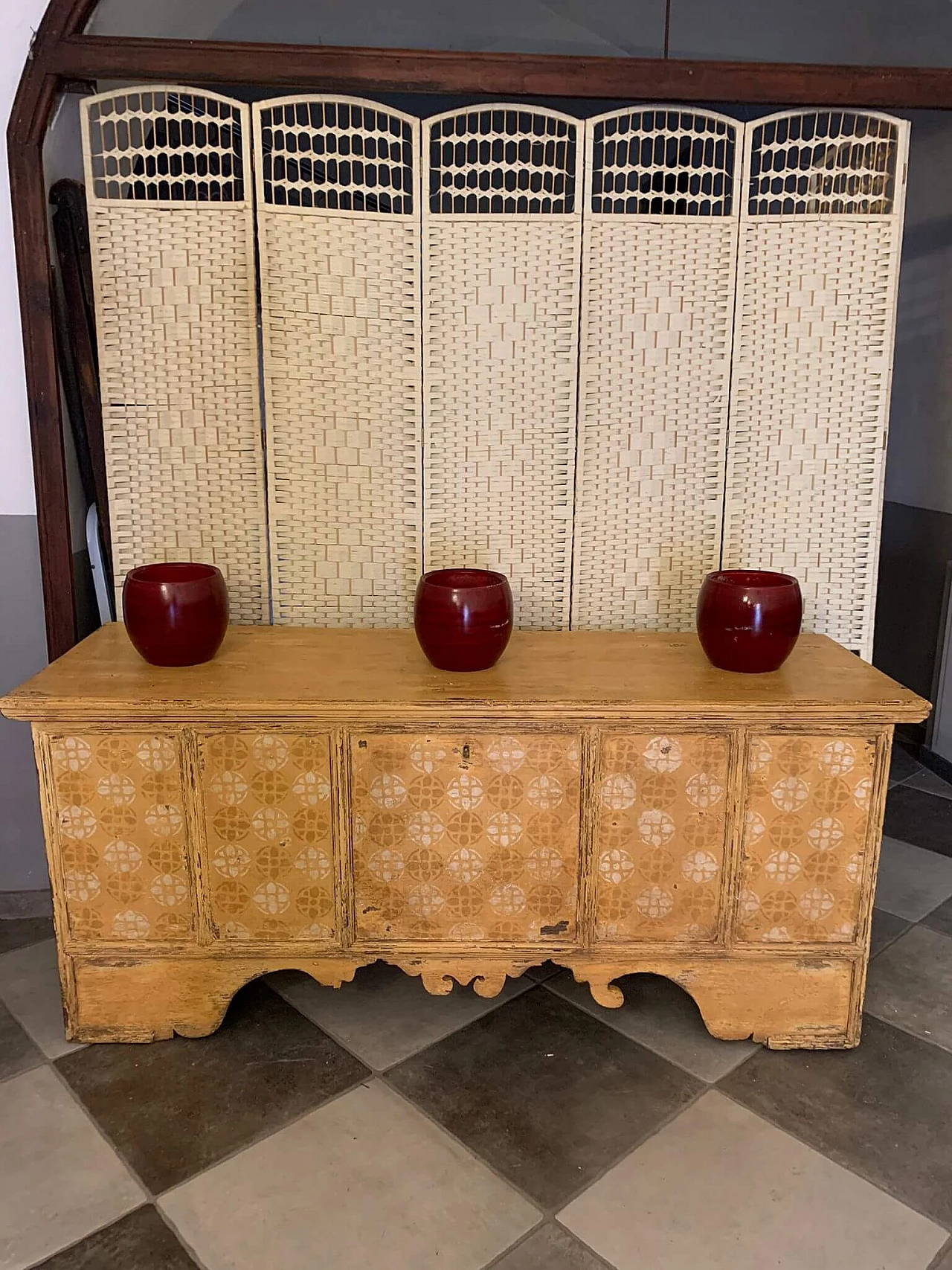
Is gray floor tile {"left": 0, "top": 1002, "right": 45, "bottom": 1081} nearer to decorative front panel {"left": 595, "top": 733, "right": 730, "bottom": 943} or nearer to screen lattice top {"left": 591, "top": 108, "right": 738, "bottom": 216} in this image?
decorative front panel {"left": 595, "top": 733, "right": 730, "bottom": 943}

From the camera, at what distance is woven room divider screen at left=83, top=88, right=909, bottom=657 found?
1941mm

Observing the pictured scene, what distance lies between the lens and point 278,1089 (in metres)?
1.67

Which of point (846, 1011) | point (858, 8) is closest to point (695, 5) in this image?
point (858, 8)

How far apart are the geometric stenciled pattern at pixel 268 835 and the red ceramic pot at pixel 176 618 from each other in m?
0.21

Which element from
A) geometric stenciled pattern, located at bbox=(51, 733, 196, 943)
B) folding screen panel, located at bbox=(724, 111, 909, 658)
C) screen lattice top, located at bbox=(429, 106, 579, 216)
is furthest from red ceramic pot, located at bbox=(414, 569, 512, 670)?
screen lattice top, located at bbox=(429, 106, 579, 216)

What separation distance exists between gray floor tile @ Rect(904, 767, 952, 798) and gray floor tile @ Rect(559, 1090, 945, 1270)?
1715mm

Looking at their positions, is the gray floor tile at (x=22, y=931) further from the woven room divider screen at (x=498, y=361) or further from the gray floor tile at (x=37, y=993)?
the woven room divider screen at (x=498, y=361)

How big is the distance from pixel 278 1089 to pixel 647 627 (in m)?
1.19

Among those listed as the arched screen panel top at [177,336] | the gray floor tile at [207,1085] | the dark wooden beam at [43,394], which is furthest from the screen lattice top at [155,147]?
the gray floor tile at [207,1085]

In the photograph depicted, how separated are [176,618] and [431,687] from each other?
489mm

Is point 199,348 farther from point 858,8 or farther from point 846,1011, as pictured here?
point 858,8

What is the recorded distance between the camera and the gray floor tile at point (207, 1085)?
60.6 inches

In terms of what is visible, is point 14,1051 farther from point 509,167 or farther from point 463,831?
point 509,167

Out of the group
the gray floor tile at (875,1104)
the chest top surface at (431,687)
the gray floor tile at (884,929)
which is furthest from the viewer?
the gray floor tile at (884,929)
